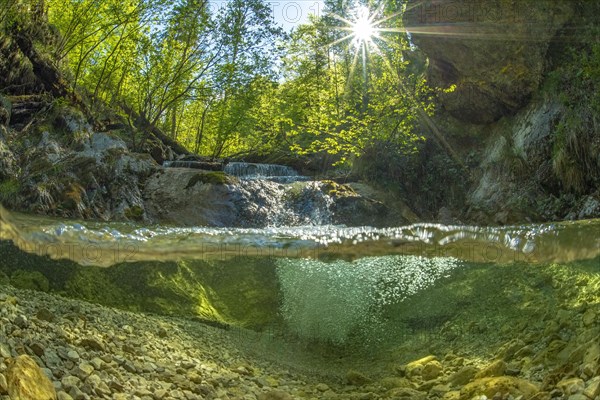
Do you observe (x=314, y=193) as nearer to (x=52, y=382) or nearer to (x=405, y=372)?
(x=405, y=372)

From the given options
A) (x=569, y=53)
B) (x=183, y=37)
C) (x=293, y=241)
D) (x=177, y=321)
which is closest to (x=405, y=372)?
(x=293, y=241)

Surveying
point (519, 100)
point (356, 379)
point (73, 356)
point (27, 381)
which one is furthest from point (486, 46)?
point (27, 381)

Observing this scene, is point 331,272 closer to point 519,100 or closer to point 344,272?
point 344,272

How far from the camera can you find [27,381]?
10.9ft

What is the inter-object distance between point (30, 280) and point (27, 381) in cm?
652

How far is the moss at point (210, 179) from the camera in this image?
1073cm

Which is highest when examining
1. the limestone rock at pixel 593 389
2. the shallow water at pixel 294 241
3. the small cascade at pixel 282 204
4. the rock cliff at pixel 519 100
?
the rock cliff at pixel 519 100

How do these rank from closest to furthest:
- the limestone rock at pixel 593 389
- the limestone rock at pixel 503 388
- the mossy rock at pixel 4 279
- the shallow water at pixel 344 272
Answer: the limestone rock at pixel 593 389 < the limestone rock at pixel 503 388 < the shallow water at pixel 344 272 < the mossy rock at pixel 4 279

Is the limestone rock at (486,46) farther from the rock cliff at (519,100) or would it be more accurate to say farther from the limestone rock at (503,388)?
the limestone rock at (503,388)

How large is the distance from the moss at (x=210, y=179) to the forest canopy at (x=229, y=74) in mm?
4298

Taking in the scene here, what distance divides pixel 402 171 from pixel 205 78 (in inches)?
289

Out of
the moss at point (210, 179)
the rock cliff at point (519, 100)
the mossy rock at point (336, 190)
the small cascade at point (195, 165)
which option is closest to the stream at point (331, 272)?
the mossy rock at point (336, 190)

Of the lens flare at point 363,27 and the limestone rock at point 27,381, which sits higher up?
the lens flare at point 363,27

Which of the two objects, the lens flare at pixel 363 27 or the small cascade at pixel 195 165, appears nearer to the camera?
the small cascade at pixel 195 165
